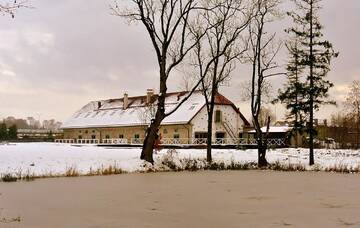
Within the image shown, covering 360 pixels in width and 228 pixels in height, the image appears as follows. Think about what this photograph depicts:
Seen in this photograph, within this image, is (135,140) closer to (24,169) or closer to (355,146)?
(355,146)

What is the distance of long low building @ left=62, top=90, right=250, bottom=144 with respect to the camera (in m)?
61.8

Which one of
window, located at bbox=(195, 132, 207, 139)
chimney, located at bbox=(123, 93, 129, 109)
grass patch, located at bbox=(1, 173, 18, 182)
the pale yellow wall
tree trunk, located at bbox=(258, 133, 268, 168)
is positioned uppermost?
chimney, located at bbox=(123, 93, 129, 109)

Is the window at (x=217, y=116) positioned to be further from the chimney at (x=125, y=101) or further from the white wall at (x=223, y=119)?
the chimney at (x=125, y=101)

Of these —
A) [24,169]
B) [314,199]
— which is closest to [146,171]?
[24,169]

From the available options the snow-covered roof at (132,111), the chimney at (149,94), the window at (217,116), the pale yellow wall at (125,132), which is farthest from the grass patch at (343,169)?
the chimney at (149,94)

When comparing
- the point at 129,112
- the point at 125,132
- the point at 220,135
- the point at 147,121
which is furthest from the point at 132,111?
the point at 220,135

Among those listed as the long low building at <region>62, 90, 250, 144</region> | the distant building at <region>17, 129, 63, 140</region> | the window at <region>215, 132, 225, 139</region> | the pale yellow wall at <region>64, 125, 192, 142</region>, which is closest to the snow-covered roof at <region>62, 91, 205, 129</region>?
the long low building at <region>62, 90, 250, 144</region>

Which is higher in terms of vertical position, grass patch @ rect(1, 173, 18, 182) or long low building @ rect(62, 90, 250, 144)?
long low building @ rect(62, 90, 250, 144)

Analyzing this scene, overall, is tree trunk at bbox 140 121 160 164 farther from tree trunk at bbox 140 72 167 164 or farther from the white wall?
the white wall

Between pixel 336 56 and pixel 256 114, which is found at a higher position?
pixel 336 56

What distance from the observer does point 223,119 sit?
6381 cm

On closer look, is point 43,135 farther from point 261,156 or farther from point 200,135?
point 261,156

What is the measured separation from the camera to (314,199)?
15.0 metres

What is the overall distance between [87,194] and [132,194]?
1342mm
